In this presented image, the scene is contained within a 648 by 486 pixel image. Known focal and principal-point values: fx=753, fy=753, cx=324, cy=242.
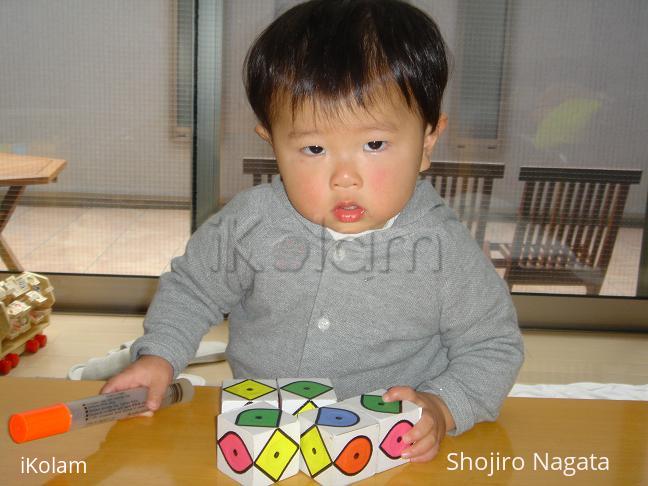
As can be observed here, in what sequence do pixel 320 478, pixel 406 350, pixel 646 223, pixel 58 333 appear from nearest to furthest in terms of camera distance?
1. pixel 320 478
2. pixel 406 350
3. pixel 58 333
4. pixel 646 223

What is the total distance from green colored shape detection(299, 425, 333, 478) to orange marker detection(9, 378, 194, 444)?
17cm

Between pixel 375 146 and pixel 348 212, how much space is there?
77mm

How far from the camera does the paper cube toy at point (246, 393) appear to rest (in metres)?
0.66

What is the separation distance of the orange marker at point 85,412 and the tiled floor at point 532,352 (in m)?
1.46

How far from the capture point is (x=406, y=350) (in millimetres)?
945

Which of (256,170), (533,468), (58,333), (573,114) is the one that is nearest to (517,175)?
(573,114)

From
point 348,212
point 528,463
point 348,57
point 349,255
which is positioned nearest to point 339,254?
point 349,255

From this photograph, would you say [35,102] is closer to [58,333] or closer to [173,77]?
[173,77]

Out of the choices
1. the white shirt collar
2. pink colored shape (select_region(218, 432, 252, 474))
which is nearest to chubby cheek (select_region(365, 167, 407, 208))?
the white shirt collar

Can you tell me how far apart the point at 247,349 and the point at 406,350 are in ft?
0.67

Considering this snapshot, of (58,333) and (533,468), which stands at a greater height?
(533,468)

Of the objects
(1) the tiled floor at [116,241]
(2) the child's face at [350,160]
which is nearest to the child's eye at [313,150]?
(2) the child's face at [350,160]

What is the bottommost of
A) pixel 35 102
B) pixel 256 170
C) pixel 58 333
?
pixel 58 333

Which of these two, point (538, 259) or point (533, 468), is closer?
point (533, 468)
